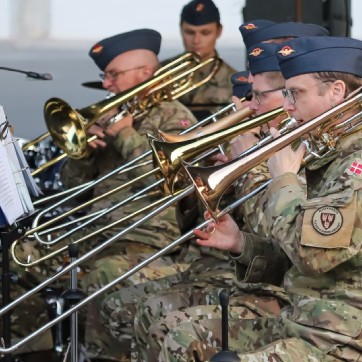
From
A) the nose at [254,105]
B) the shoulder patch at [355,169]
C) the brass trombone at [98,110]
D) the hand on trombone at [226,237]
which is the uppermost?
the nose at [254,105]

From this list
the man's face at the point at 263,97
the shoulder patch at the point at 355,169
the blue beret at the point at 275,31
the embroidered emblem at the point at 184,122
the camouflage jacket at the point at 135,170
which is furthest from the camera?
the embroidered emblem at the point at 184,122

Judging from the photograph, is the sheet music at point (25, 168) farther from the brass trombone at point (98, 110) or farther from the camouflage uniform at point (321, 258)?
the camouflage uniform at point (321, 258)

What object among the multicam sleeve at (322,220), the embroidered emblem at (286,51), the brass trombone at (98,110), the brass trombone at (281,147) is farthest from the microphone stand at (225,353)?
the brass trombone at (98,110)

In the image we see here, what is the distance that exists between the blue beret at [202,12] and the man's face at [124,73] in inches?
55.0

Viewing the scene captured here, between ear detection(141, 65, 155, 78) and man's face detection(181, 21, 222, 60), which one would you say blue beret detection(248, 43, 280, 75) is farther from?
man's face detection(181, 21, 222, 60)

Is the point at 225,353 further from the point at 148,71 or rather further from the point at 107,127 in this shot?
the point at 148,71

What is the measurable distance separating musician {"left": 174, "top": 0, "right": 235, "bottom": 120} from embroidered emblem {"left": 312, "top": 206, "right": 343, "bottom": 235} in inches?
140

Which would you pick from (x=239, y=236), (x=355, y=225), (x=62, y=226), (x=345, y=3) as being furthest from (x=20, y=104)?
(x=355, y=225)

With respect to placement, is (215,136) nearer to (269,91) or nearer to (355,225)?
(269,91)

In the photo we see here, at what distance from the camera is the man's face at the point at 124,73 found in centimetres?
646

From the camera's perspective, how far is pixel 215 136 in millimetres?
4781

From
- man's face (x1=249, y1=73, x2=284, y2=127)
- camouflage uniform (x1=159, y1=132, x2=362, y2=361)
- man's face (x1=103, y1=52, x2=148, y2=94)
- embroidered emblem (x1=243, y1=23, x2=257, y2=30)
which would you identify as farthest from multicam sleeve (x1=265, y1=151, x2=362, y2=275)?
man's face (x1=103, y1=52, x2=148, y2=94)

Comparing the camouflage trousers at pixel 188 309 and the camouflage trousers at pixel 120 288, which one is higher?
the camouflage trousers at pixel 188 309

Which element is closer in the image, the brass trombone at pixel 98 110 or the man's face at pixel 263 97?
the man's face at pixel 263 97
